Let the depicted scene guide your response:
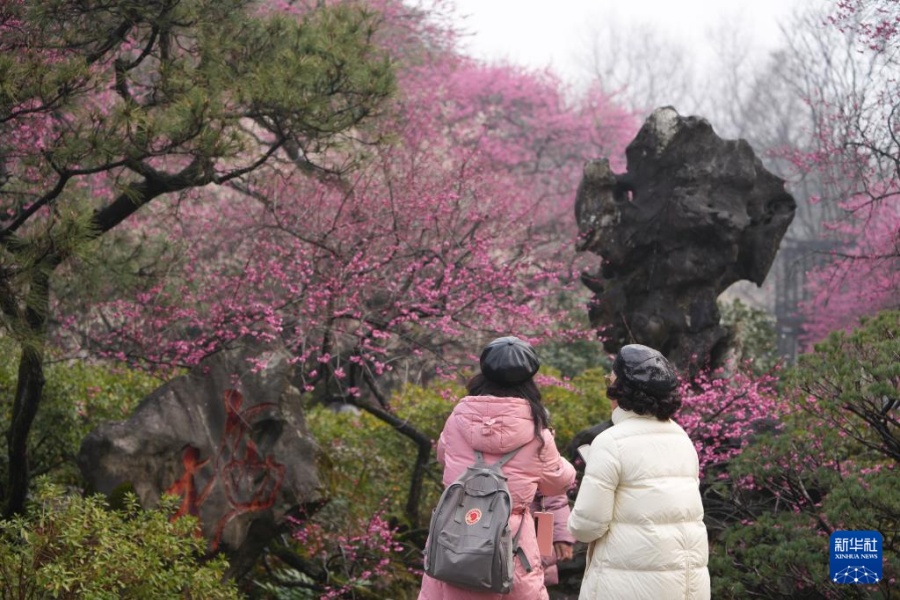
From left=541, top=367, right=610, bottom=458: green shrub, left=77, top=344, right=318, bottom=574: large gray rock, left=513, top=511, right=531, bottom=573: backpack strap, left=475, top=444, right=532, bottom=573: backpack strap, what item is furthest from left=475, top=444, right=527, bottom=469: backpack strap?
left=541, top=367, right=610, bottom=458: green shrub

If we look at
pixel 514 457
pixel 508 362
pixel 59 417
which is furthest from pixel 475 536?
pixel 59 417

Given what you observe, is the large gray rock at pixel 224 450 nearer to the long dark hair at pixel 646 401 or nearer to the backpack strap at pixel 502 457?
the backpack strap at pixel 502 457

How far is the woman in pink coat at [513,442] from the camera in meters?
3.62

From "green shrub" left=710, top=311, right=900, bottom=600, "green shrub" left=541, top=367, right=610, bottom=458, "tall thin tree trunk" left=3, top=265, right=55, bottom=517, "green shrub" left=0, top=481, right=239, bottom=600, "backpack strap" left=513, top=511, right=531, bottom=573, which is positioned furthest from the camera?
"green shrub" left=541, top=367, right=610, bottom=458

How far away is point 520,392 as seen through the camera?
12.3ft

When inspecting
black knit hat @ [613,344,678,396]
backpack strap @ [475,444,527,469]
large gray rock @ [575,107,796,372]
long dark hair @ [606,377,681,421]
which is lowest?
backpack strap @ [475,444,527,469]

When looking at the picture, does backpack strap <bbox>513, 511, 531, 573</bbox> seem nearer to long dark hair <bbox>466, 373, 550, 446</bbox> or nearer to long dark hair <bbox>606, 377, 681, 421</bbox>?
long dark hair <bbox>466, 373, 550, 446</bbox>

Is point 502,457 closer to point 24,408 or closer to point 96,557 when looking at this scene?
point 96,557

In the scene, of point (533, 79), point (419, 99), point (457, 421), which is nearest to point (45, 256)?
point (457, 421)

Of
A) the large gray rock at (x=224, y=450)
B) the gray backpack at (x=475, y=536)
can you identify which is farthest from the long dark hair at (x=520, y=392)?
the large gray rock at (x=224, y=450)

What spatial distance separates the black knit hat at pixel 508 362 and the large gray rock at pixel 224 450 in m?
2.16

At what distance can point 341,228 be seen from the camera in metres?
7.42

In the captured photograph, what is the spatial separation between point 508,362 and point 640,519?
748 mm

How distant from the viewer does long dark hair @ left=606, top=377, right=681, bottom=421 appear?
3389 millimetres
